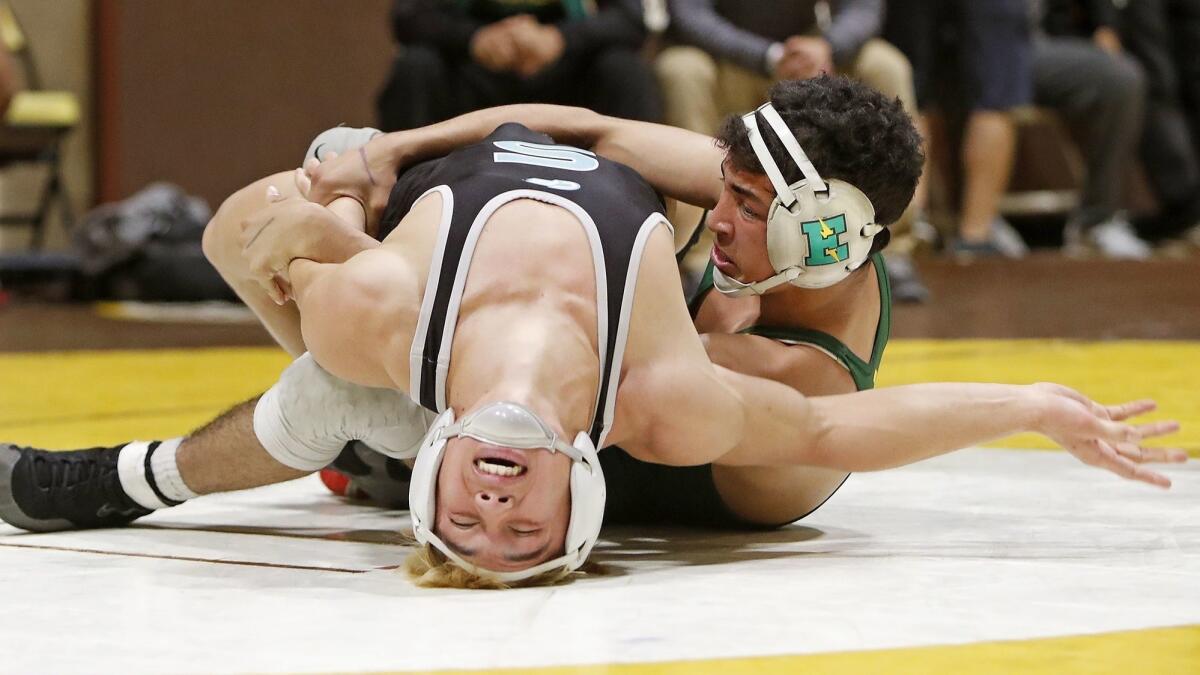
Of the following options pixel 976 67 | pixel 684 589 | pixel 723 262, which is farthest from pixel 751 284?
pixel 976 67

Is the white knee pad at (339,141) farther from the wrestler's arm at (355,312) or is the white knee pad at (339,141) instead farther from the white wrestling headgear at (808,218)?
the white wrestling headgear at (808,218)

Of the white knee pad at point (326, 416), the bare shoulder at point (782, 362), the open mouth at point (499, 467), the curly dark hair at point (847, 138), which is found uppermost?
the curly dark hair at point (847, 138)

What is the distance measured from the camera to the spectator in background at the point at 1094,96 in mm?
9758

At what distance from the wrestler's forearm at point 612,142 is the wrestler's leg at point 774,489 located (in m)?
0.57

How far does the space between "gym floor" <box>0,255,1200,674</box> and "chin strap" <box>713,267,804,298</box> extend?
1.44 feet

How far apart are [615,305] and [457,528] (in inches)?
17.2

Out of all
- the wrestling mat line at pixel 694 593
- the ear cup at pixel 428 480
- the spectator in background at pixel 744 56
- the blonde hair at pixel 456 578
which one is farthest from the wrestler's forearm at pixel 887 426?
the spectator in background at pixel 744 56

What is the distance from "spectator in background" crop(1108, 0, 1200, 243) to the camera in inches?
416

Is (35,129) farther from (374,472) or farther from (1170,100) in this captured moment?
(1170,100)

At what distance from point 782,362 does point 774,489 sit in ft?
0.75

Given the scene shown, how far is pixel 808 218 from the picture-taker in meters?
2.81

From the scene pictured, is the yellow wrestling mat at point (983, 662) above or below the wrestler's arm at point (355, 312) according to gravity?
below

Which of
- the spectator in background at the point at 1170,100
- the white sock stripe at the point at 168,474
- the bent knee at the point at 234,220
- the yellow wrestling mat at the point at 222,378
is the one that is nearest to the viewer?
the white sock stripe at the point at 168,474

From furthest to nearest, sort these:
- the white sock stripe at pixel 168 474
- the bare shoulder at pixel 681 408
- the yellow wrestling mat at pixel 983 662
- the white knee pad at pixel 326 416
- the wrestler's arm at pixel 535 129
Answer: the wrestler's arm at pixel 535 129, the white sock stripe at pixel 168 474, the white knee pad at pixel 326 416, the bare shoulder at pixel 681 408, the yellow wrestling mat at pixel 983 662
